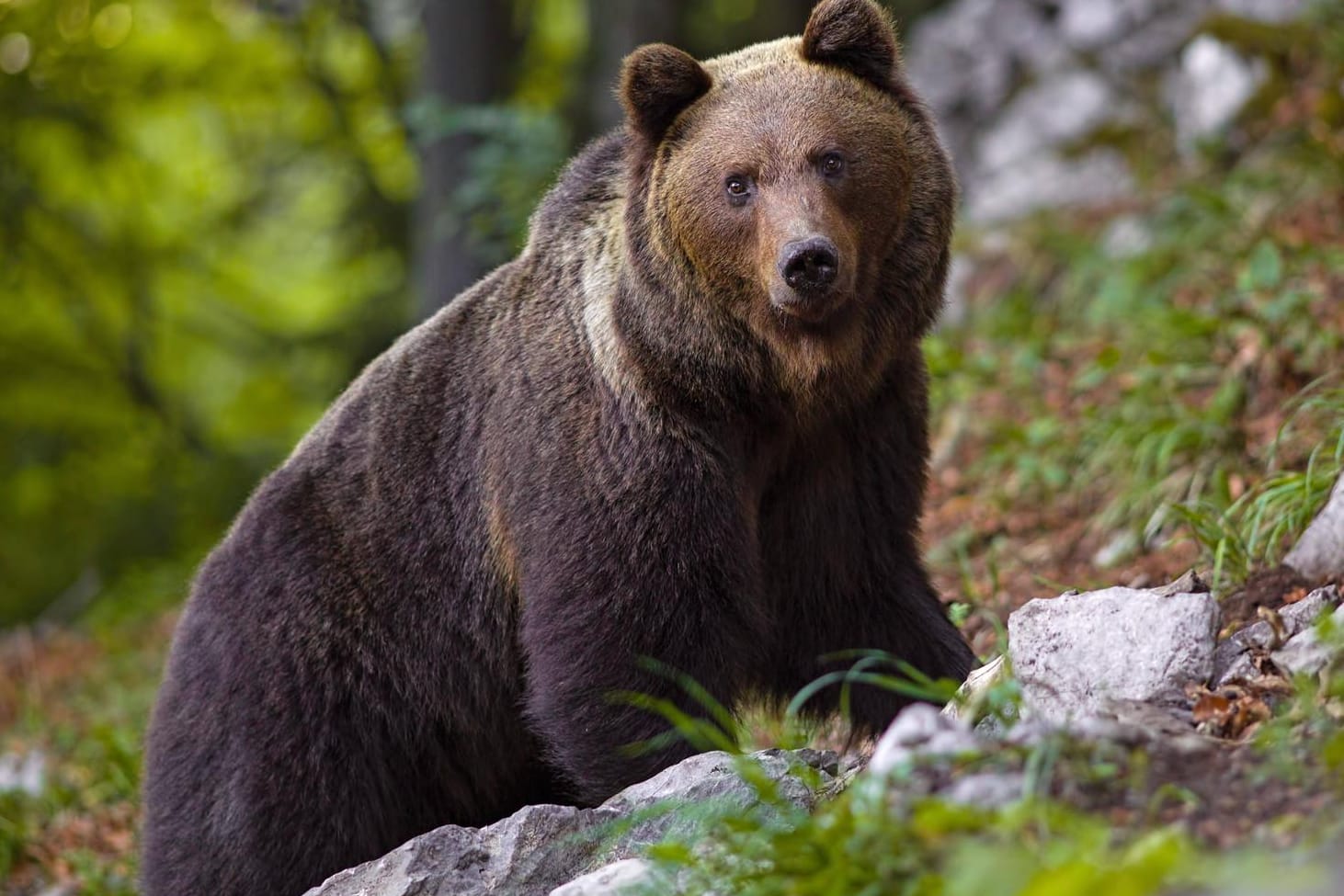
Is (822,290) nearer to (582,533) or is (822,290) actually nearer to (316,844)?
(582,533)

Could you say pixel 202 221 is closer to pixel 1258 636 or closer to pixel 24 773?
pixel 24 773

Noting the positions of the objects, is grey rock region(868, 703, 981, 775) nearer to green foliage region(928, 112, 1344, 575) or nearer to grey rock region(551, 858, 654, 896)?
grey rock region(551, 858, 654, 896)

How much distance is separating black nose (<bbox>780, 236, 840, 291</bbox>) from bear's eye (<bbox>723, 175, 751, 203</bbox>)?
386 millimetres

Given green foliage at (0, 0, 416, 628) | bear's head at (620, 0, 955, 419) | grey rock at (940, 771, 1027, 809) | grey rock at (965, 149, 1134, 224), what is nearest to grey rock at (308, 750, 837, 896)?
grey rock at (940, 771, 1027, 809)

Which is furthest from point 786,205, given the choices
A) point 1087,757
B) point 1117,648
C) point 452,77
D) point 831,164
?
point 452,77

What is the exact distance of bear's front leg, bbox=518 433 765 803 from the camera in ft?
15.4

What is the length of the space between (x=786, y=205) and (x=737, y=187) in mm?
242

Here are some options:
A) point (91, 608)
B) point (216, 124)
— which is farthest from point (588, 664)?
point (216, 124)

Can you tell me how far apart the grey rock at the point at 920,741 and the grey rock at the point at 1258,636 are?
112 centimetres

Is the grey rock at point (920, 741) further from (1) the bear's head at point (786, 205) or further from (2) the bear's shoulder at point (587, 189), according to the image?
(2) the bear's shoulder at point (587, 189)

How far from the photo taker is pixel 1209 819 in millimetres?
2807

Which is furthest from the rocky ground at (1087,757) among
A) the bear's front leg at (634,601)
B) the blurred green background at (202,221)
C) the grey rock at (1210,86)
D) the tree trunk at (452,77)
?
the tree trunk at (452,77)

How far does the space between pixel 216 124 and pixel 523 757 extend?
17547mm

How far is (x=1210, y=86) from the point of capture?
10344mm
